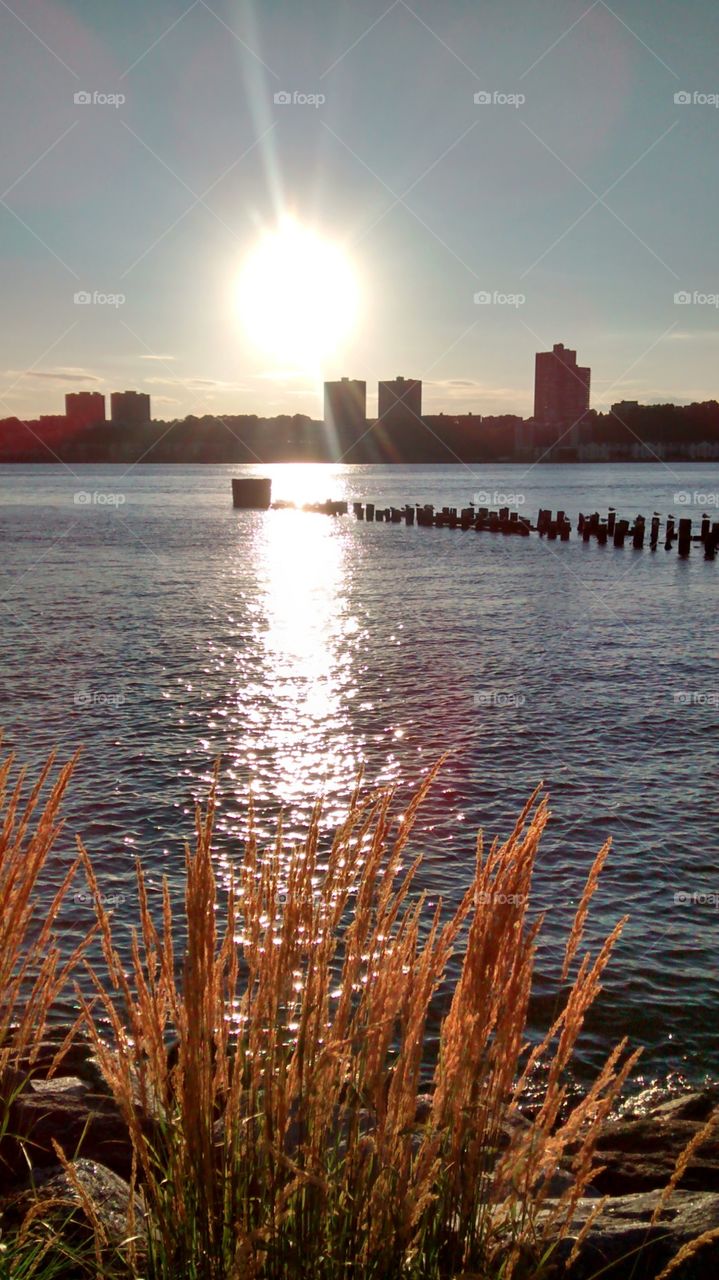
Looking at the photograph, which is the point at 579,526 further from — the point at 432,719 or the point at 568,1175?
the point at 568,1175

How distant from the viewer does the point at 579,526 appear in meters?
51.8

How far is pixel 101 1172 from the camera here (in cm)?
437

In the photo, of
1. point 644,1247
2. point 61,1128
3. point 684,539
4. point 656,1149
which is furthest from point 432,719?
point 684,539

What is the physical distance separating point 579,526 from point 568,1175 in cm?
4847

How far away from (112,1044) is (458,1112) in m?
4.74

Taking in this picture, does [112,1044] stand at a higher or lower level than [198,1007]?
lower

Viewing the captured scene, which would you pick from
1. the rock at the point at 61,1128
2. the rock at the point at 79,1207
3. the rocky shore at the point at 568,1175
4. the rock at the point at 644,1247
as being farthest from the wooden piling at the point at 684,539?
the rock at the point at 79,1207

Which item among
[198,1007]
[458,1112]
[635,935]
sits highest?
[198,1007]

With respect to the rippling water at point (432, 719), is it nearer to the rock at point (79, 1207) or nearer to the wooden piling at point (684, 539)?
the rock at point (79, 1207)

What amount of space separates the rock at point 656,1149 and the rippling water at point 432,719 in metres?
0.81

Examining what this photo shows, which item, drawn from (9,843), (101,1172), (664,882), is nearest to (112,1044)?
(101,1172)

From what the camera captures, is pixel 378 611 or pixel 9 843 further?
pixel 378 611

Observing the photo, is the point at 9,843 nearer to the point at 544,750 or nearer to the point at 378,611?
the point at 544,750

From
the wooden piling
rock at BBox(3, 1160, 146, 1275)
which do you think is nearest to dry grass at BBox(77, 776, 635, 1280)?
rock at BBox(3, 1160, 146, 1275)
